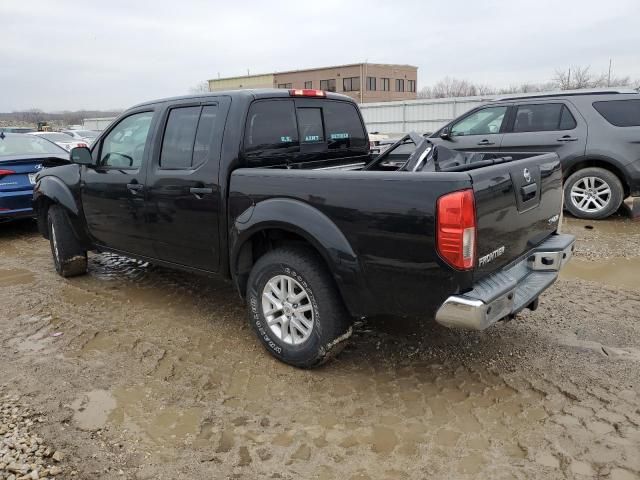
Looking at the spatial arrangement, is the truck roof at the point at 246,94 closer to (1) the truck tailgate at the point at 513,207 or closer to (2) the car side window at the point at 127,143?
(2) the car side window at the point at 127,143

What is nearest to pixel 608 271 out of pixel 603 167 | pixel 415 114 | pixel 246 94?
pixel 603 167

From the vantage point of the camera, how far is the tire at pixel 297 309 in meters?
3.27

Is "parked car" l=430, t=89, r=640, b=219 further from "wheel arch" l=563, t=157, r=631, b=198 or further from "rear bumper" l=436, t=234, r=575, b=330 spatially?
"rear bumper" l=436, t=234, r=575, b=330

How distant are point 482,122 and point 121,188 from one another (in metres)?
6.00

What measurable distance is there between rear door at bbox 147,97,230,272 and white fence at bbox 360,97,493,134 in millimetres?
16998

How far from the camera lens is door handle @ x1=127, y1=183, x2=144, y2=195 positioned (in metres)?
4.33

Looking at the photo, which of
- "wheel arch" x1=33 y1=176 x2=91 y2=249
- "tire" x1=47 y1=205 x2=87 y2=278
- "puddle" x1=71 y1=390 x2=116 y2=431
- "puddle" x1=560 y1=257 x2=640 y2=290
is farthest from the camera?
"tire" x1=47 y1=205 x2=87 y2=278

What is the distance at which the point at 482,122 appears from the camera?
8.34m

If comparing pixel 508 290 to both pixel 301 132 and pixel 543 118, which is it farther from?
pixel 543 118

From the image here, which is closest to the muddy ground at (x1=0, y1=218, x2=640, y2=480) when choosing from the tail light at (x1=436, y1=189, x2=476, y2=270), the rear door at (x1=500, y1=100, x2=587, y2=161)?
the tail light at (x1=436, y1=189, x2=476, y2=270)

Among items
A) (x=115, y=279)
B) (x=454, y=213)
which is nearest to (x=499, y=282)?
(x=454, y=213)

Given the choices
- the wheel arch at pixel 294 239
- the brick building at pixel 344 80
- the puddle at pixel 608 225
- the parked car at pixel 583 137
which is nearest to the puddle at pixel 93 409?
the wheel arch at pixel 294 239

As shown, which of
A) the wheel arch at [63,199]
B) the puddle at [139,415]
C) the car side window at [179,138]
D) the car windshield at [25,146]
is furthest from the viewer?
the car windshield at [25,146]

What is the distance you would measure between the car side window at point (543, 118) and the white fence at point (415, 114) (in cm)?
1179
